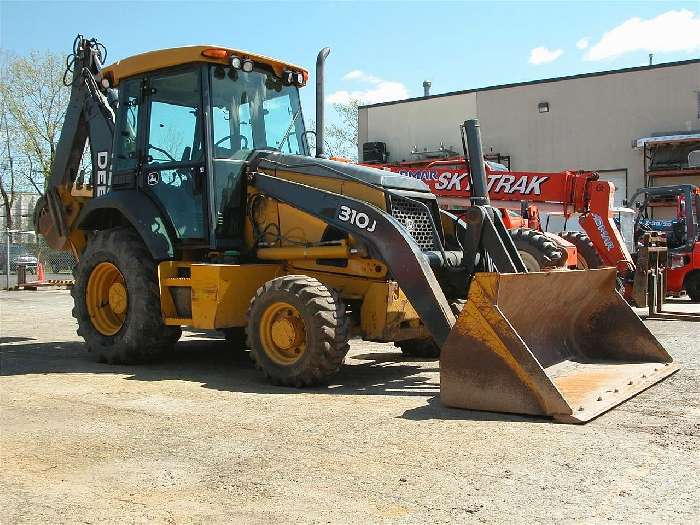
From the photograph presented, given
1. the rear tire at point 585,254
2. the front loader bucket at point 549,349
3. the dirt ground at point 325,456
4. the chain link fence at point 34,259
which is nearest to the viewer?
the dirt ground at point 325,456

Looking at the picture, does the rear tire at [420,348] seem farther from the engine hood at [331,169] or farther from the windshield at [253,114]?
the windshield at [253,114]

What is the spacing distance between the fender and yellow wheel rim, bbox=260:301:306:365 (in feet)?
5.72

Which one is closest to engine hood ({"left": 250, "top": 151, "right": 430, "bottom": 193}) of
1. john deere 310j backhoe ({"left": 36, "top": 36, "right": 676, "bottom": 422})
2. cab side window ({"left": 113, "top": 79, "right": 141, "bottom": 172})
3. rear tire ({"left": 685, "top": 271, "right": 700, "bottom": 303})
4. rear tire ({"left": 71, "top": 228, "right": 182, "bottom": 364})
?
A: john deere 310j backhoe ({"left": 36, "top": 36, "right": 676, "bottom": 422})

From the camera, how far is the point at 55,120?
3988cm

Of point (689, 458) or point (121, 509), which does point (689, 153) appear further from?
point (121, 509)

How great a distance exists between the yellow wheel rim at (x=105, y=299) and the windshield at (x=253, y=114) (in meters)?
1.92

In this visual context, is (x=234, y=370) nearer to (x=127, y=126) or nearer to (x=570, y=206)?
(x=127, y=126)

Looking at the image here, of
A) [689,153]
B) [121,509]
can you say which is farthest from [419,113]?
[121,509]

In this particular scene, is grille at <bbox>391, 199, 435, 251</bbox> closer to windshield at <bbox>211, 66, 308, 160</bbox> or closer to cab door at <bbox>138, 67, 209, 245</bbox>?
windshield at <bbox>211, 66, 308, 160</bbox>

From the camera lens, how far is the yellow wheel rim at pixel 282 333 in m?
6.95

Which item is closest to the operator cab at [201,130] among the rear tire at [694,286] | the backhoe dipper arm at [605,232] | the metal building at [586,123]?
the backhoe dipper arm at [605,232]

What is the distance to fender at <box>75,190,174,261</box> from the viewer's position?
8.26 meters

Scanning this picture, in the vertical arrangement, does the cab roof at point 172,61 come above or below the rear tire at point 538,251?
above

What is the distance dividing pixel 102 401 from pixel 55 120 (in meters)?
36.7
